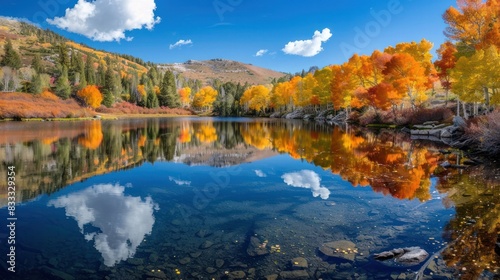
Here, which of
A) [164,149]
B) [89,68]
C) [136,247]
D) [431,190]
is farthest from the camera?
[89,68]

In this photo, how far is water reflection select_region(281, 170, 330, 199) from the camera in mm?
14253

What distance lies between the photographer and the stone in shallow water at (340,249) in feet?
26.1

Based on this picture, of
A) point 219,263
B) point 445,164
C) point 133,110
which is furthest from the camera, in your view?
point 133,110

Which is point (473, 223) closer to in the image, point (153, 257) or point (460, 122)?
point (153, 257)

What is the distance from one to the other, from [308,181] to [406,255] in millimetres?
8819

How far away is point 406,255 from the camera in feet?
25.4

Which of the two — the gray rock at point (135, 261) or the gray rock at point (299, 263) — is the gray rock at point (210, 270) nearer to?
the gray rock at point (135, 261)

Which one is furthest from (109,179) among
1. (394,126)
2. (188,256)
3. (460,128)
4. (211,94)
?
(211,94)

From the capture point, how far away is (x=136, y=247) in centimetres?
844

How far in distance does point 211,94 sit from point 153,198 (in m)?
140

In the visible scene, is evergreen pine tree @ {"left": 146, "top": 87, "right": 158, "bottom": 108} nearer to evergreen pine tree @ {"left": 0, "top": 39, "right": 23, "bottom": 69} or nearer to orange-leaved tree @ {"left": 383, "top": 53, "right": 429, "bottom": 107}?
evergreen pine tree @ {"left": 0, "top": 39, "right": 23, "bottom": 69}

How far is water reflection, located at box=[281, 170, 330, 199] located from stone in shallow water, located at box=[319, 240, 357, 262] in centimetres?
480

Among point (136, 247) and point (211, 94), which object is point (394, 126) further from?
point (211, 94)

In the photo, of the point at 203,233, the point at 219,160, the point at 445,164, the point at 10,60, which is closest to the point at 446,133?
the point at 445,164
